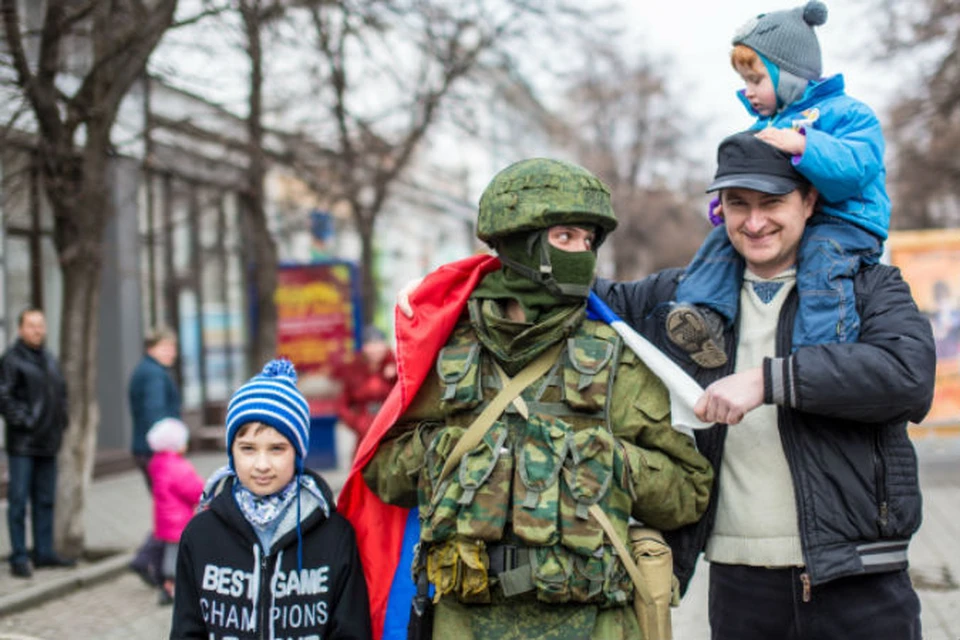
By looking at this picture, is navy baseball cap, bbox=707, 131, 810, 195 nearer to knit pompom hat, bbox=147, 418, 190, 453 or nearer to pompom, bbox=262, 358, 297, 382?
pompom, bbox=262, 358, 297, 382

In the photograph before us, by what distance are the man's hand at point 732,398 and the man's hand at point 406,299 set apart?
2.80 ft

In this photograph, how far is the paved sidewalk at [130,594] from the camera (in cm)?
647

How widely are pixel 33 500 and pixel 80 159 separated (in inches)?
104

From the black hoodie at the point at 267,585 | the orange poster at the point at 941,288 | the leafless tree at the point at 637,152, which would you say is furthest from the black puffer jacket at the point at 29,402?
the leafless tree at the point at 637,152

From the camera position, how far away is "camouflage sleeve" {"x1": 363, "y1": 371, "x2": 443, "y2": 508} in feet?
9.56

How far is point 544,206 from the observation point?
275 cm

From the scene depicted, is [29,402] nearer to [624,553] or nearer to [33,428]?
[33,428]

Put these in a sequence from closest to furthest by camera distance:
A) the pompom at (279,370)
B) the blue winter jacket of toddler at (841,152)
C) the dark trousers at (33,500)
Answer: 1. the blue winter jacket of toddler at (841,152)
2. the pompom at (279,370)
3. the dark trousers at (33,500)

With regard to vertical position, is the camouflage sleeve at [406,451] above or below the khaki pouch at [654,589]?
above

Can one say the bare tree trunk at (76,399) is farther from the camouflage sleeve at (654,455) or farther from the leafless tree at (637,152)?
the leafless tree at (637,152)

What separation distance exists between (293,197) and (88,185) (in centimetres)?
969

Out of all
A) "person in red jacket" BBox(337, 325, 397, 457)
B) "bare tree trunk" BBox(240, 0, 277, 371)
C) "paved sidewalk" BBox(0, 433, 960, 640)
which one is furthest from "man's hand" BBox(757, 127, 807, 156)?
"bare tree trunk" BBox(240, 0, 277, 371)

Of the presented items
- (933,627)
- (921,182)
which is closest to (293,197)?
(921,182)

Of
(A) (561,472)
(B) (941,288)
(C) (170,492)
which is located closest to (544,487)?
(A) (561,472)
